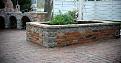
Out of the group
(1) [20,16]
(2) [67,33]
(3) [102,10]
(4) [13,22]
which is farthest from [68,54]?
(4) [13,22]

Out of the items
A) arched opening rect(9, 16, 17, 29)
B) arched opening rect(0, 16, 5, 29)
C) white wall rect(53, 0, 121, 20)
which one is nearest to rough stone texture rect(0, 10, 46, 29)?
arched opening rect(0, 16, 5, 29)

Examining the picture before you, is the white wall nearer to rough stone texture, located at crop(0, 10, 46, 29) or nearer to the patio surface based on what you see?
rough stone texture, located at crop(0, 10, 46, 29)

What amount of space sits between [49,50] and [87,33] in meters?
1.76

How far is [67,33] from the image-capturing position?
824 centimetres

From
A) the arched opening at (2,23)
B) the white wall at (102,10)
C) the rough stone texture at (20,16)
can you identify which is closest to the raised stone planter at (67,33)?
the white wall at (102,10)

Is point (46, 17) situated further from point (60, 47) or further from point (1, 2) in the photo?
point (60, 47)

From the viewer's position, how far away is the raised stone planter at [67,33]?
8.00 m

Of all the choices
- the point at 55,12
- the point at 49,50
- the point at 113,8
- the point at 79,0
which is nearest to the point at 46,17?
the point at 55,12

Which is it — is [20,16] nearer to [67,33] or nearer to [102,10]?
[102,10]

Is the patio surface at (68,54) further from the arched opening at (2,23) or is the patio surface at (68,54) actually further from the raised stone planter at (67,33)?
the arched opening at (2,23)

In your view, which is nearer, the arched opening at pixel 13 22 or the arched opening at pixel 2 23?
the arched opening at pixel 2 23

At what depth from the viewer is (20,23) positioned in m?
16.9

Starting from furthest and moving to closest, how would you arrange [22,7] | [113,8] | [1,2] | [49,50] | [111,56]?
[22,7] < [1,2] < [113,8] < [49,50] < [111,56]

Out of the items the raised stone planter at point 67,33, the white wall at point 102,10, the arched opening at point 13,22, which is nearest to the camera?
the raised stone planter at point 67,33
